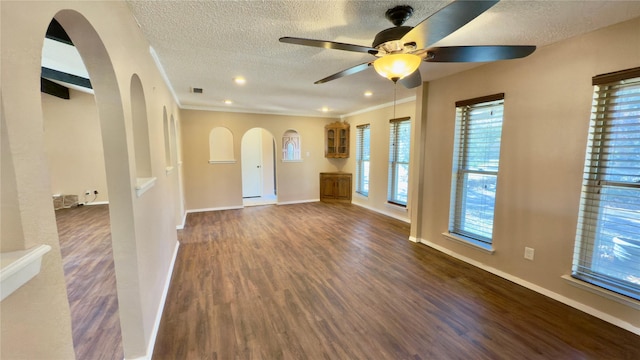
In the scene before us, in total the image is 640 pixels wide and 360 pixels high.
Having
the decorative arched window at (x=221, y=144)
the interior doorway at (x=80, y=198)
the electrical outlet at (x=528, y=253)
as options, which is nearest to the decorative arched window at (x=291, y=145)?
the decorative arched window at (x=221, y=144)

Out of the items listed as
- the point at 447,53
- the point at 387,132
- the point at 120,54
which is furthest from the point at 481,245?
the point at 120,54

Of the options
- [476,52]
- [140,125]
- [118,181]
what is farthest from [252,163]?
[476,52]

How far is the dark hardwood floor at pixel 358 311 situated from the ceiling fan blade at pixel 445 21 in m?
2.04

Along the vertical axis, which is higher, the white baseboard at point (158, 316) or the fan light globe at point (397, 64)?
the fan light globe at point (397, 64)

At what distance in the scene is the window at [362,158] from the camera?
621 centimetres

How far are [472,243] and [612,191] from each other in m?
1.35

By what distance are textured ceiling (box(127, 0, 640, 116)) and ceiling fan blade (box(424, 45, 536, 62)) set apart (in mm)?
325

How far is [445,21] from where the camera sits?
1.28 meters

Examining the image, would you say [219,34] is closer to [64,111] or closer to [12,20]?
[12,20]

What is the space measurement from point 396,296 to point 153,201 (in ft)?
7.66

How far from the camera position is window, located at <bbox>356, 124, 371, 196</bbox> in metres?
6.21

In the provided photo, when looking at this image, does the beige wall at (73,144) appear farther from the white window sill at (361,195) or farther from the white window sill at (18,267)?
the white window sill at (18,267)

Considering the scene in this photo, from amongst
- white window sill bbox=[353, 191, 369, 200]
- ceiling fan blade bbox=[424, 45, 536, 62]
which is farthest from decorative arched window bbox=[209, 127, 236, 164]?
ceiling fan blade bbox=[424, 45, 536, 62]

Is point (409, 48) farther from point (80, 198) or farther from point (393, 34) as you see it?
point (80, 198)
